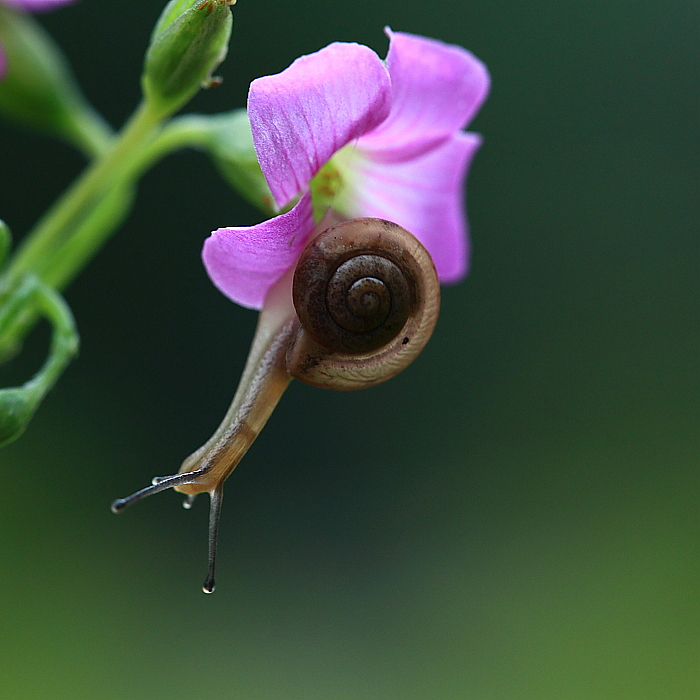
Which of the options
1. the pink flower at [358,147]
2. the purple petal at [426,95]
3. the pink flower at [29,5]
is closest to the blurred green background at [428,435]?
the pink flower at [29,5]

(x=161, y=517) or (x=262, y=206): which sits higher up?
(x=262, y=206)

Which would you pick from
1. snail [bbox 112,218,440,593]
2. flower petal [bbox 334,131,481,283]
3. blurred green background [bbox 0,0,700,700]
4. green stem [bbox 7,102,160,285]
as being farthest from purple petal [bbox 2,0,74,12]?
blurred green background [bbox 0,0,700,700]

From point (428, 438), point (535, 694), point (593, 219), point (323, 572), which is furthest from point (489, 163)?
point (535, 694)

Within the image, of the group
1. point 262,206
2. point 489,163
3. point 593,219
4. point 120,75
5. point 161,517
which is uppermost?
point 262,206

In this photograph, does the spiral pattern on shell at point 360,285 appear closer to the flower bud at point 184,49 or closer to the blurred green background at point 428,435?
the flower bud at point 184,49

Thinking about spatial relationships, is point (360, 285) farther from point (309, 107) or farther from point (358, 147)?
point (358, 147)

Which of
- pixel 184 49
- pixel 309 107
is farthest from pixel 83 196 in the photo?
pixel 309 107

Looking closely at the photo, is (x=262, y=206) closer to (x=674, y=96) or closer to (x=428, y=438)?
(x=428, y=438)
